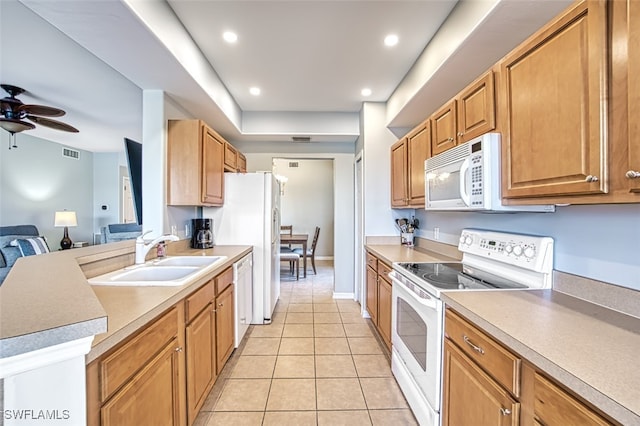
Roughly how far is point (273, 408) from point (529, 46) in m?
2.49

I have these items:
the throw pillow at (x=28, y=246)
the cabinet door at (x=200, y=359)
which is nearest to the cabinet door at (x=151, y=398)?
the cabinet door at (x=200, y=359)

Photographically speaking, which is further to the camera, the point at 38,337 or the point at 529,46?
the point at 529,46

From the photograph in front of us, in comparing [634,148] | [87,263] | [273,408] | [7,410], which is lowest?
[273,408]

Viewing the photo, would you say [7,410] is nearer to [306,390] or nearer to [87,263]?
[87,263]

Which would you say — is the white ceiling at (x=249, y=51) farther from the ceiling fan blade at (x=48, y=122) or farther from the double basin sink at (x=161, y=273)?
the double basin sink at (x=161, y=273)

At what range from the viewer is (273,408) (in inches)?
75.4

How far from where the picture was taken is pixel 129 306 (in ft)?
3.89

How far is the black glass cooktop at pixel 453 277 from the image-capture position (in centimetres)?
158

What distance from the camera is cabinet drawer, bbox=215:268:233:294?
83.2 inches

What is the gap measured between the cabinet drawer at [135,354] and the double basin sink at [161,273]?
0.26 m

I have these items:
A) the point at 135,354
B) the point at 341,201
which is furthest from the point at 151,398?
the point at 341,201

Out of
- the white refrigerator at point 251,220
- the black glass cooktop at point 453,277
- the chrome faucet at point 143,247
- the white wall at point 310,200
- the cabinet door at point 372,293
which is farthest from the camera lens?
the white wall at point 310,200

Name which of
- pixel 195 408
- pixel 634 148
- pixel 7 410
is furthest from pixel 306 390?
pixel 634 148

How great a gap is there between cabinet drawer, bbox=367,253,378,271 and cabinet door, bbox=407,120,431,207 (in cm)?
68
